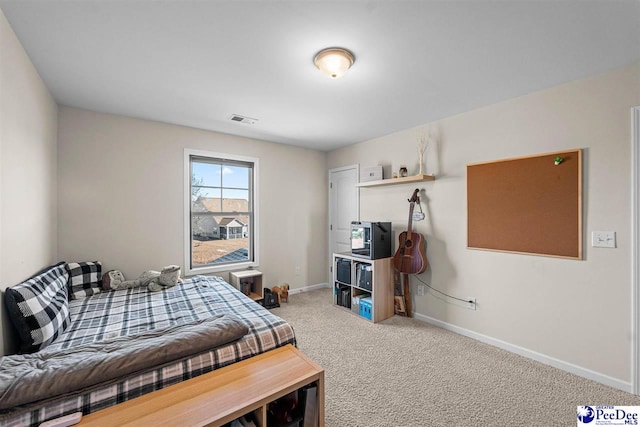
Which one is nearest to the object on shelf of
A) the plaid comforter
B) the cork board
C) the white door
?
the white door

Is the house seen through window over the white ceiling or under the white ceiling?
under

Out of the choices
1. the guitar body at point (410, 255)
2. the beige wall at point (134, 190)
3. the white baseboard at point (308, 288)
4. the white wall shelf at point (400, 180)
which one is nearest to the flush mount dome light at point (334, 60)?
the white wall shelf at point (400, 180)

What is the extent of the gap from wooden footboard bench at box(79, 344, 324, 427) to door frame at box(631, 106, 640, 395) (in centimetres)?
240

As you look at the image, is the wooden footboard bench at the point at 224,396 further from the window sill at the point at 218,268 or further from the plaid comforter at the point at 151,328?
the window sill at the point at 218,268

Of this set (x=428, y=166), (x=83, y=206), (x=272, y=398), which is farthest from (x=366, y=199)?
(x=83, y=206)

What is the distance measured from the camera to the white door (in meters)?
4.28

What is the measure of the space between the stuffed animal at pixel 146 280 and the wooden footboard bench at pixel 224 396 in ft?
5.90

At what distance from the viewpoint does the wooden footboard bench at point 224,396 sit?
3.34 feet

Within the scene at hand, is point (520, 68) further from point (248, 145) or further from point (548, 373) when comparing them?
point (248, 145)

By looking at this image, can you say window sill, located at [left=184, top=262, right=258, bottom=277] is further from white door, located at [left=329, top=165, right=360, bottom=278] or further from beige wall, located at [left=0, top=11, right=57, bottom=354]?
white door, located at [left=329, top=165, right=360, bottom=278]

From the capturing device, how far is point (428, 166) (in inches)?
127

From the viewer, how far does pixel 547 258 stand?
7.70 ft

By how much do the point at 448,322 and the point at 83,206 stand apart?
4.22m

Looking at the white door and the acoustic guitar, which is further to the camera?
the white door
